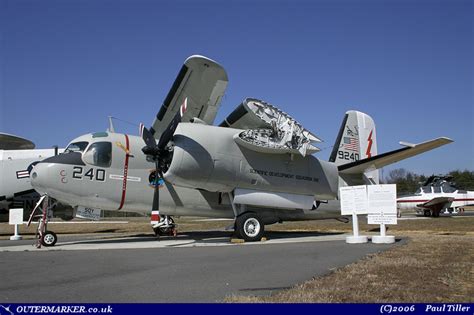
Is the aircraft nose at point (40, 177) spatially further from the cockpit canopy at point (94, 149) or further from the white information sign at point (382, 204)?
the white information sign at point (382, 204)

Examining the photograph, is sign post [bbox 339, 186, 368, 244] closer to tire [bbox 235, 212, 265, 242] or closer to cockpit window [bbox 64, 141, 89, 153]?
tire [bbox 235, 212, 265, 242]

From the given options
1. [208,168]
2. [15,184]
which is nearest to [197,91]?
[208,168]

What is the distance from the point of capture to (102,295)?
237 inches

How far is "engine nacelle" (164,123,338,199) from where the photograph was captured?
1449 centimetres

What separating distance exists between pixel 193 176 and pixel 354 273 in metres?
8.02

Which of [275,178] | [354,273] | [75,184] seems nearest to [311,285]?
[354,273]

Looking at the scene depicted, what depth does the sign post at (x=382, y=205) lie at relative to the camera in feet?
47.6

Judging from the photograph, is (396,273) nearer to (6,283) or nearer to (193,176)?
(6,283)

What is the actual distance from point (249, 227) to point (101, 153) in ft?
20.2

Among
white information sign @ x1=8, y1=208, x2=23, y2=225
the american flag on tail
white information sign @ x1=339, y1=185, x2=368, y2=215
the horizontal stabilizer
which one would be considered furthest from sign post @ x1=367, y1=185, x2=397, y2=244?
white information sign @ x1=8, y1=208, x2=23, y2=225

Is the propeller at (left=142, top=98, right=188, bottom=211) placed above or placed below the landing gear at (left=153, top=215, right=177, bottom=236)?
above

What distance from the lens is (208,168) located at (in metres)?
14.8

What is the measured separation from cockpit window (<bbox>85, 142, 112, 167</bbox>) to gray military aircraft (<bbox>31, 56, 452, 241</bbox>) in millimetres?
35

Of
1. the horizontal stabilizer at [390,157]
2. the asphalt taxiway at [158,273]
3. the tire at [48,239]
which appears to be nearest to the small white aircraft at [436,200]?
the horizontal stabilizer at [390,157]
